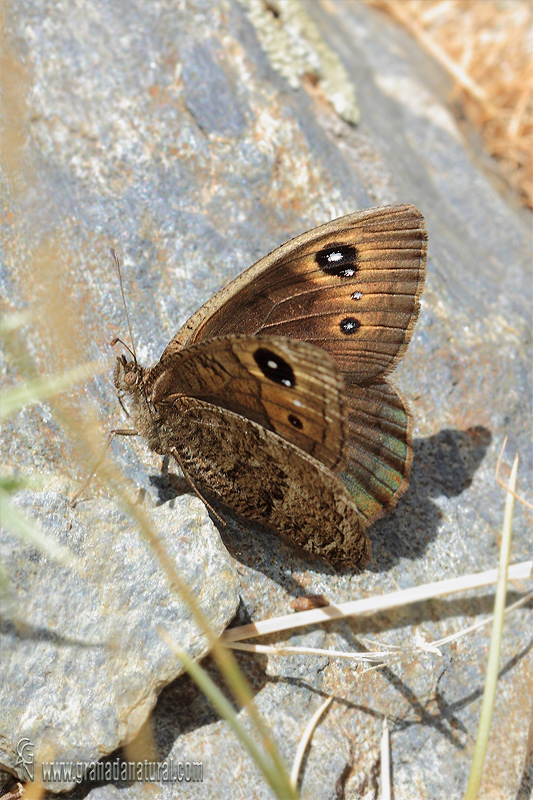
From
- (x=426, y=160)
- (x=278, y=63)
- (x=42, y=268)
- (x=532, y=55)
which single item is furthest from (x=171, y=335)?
(x=532, y=55)

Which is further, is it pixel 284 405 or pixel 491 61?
pixel 491 61

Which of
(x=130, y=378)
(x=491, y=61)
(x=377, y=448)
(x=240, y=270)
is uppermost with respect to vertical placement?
(x=491, y=61)

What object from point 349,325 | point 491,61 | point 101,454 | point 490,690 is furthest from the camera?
point 491,61

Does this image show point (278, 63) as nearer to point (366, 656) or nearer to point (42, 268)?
point (42, 268)

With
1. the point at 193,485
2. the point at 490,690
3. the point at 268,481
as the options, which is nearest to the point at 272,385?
the point at 268,481
